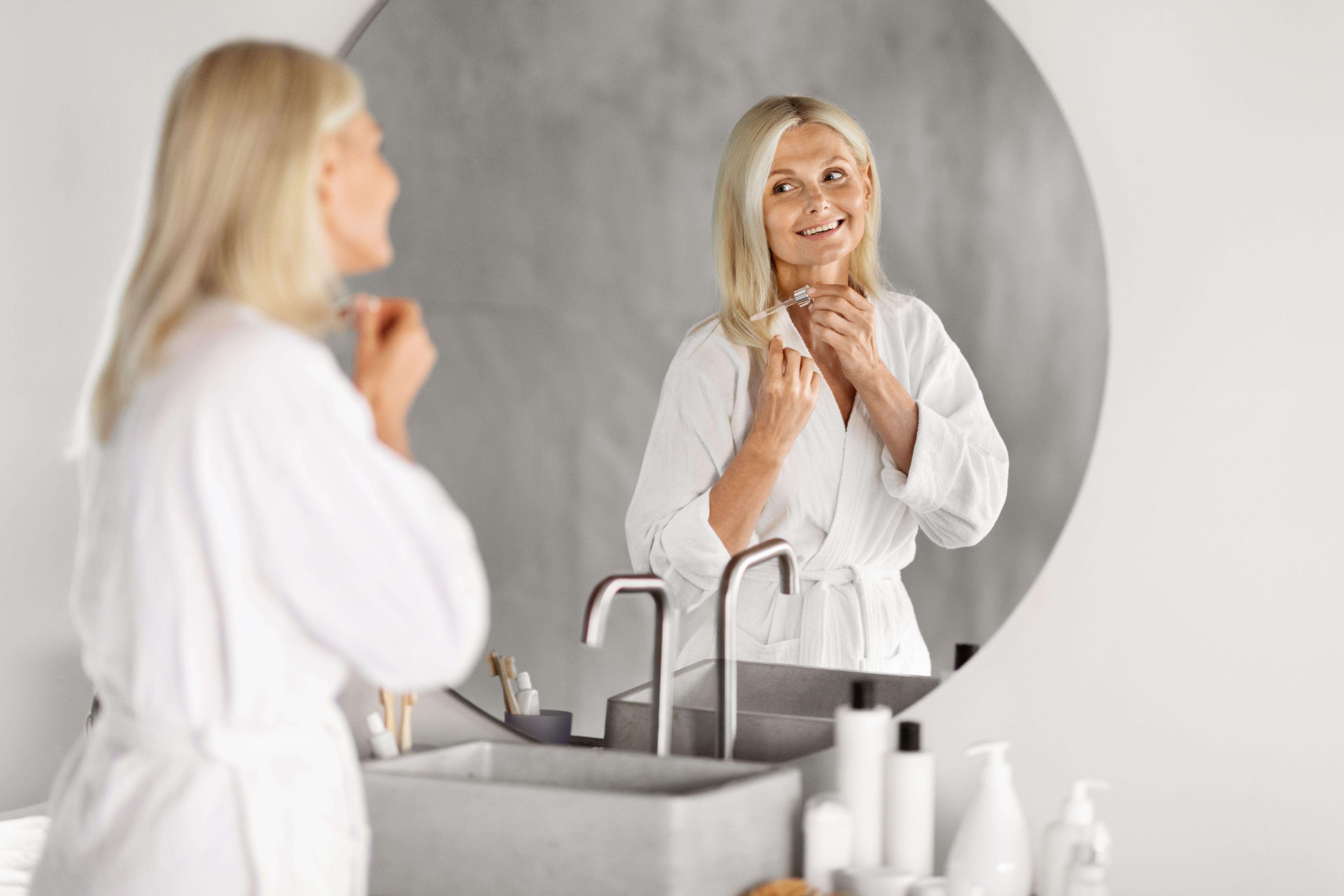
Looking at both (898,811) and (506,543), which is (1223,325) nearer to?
(898,811)

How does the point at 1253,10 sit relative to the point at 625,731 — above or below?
above

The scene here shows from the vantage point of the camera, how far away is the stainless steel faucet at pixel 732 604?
1.24 m

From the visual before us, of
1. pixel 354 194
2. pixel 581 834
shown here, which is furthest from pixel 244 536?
pixel 581 834

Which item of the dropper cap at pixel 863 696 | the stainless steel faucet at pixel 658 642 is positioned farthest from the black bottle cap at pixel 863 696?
the stainless steel faucet at pixel 658 642

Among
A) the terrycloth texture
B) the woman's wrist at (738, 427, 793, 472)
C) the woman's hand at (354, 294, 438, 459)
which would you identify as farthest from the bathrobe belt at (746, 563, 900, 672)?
the terrycloth texture

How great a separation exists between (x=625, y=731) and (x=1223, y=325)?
74cm

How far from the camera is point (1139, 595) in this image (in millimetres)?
1207

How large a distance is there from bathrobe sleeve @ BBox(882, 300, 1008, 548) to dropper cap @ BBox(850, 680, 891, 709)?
18cm

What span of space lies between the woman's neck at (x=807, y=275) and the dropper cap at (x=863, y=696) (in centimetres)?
42

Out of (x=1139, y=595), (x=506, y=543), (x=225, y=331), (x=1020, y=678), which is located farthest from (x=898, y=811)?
(x=225, y=331)

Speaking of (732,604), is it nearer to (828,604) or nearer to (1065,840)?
(828,604)

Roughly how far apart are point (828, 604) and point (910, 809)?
23 cm

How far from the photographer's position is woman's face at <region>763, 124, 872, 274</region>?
1.31m

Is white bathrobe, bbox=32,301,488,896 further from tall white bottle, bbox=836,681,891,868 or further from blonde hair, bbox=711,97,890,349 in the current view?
blonde hair, bbox=711,97,890,349
